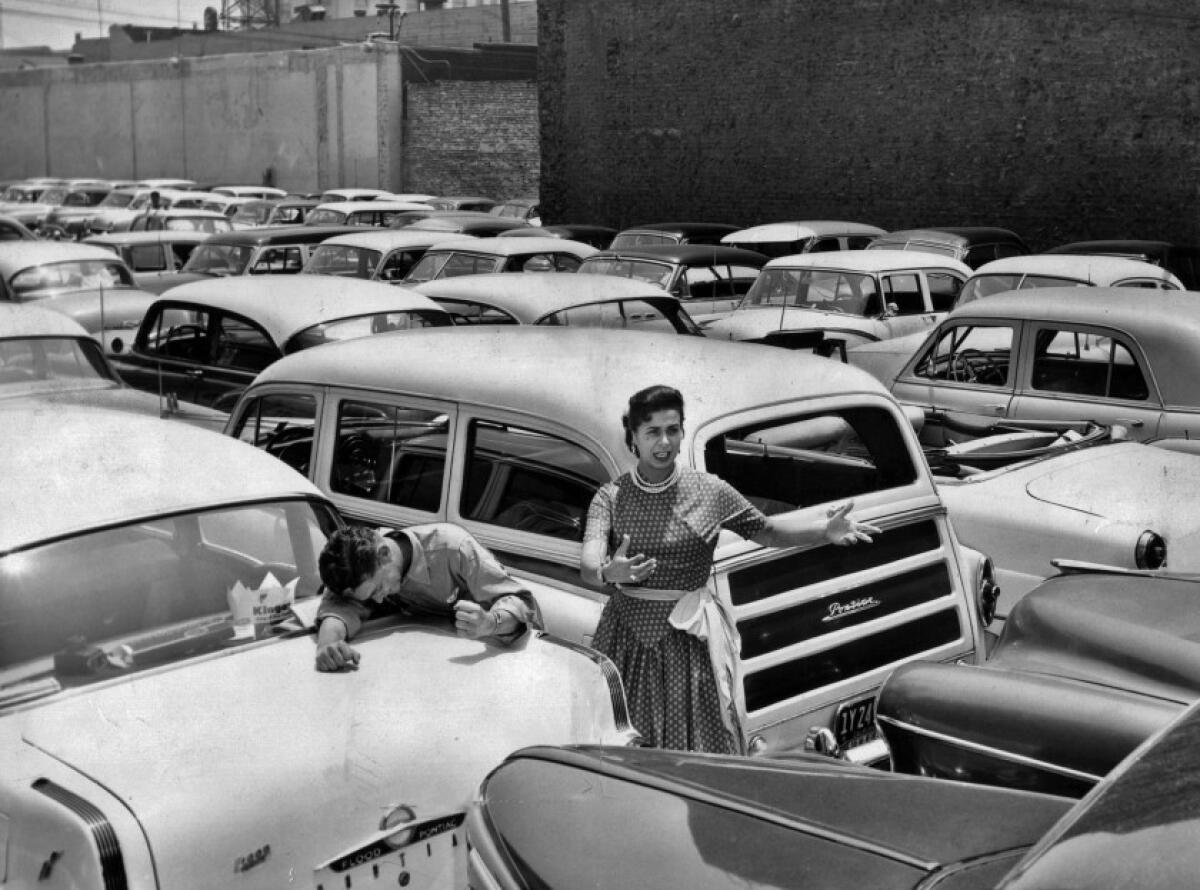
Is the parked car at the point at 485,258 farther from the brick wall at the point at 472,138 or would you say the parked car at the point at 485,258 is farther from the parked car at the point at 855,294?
the brick wall at the point at 472,138

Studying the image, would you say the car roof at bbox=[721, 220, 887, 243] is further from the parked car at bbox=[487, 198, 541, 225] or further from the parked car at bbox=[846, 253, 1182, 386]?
the parked car at bbox=[487, 198, 541, 225]

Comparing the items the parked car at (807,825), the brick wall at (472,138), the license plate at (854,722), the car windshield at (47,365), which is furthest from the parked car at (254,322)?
the brick wall at (472,138)

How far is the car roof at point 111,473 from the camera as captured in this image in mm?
4254

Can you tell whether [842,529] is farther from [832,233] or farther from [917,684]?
[832,233]

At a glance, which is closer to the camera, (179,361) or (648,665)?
(648,665)

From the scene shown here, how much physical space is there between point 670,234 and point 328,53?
977 inches

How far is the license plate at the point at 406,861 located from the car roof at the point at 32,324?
6.72 m

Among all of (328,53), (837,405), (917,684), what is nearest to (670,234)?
(837,405)

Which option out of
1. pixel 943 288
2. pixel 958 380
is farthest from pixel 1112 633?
pixel 943 288

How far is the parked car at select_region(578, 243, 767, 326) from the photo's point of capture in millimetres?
Result: 14375

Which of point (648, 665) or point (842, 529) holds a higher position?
point (842, 529)

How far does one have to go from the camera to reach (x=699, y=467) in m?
4.80

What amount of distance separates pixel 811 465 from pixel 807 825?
3.19 meters

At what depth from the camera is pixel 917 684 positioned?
171 inches
